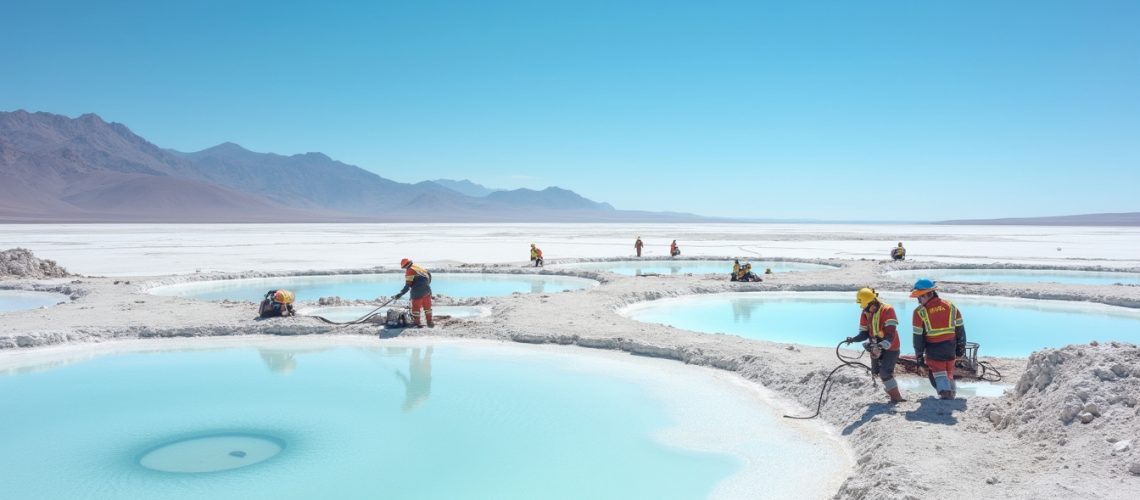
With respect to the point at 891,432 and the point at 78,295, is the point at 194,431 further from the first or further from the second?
the point at 78,295

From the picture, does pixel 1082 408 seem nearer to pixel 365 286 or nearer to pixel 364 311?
pixel 364 311

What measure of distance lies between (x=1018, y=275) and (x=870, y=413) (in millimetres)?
18238

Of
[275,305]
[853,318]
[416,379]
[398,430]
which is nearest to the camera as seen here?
[398,430]

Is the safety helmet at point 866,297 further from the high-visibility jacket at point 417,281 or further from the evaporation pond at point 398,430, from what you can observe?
the high-visibility jacket at point 417,281

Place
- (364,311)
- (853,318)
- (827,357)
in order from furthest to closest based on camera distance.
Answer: (853,318) → (364,311) → (827,357)

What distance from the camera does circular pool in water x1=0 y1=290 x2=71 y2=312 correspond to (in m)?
13.8

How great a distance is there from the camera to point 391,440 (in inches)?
245

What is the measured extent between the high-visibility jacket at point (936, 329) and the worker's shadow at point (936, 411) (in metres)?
0.38

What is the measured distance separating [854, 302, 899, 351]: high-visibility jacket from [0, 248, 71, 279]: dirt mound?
62.9 feet

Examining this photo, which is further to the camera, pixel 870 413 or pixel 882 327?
pixel 870 413

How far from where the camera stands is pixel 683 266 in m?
24.5

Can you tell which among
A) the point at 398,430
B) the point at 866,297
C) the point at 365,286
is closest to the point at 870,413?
the point at 866,297

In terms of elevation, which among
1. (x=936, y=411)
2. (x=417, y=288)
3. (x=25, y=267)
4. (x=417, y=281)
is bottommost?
(x=936, y=411)

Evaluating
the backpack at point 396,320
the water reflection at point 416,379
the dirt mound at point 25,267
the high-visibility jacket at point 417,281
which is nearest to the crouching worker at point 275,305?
the backpack at point 396,320
